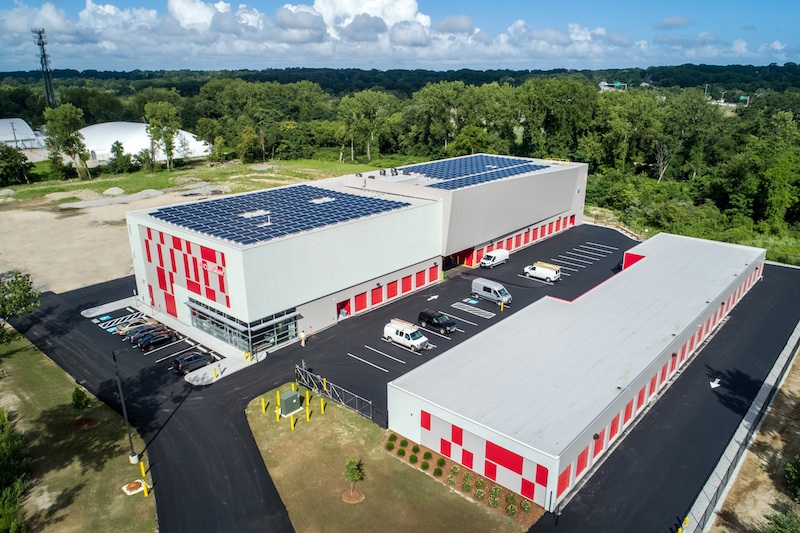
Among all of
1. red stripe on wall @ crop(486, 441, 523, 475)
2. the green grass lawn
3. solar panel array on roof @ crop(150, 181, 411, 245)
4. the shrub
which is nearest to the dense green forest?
the shrub

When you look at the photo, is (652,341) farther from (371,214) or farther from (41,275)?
(41,275)

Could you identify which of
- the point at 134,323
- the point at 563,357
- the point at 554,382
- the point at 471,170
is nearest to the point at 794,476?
the point at 554,382

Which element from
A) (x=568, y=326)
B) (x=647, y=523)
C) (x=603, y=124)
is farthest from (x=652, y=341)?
(x=603, y=124)

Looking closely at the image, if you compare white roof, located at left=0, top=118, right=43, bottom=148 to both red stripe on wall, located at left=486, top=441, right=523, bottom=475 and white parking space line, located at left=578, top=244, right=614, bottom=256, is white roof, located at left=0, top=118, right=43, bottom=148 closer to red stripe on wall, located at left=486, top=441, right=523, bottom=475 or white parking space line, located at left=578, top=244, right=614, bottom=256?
white parking space line, located at left=578, top=244, right=614, bottom=256

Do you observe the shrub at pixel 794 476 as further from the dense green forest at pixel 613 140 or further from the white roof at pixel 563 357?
the dense green forest at pixel 613 140

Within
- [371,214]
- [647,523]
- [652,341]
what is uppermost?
[371,214]
